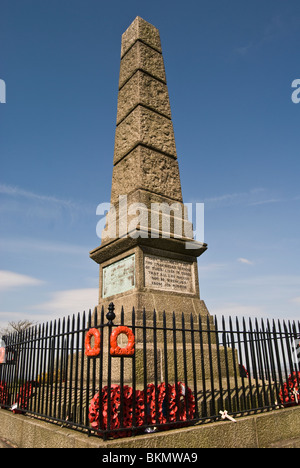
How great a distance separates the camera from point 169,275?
6570 millimetres

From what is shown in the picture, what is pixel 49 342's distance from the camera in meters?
4.83

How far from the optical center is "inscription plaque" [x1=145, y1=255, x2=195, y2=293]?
20.6 feet

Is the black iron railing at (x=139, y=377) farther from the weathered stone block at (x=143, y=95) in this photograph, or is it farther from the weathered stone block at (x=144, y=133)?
the weathered stone block at (x=143, y=95)

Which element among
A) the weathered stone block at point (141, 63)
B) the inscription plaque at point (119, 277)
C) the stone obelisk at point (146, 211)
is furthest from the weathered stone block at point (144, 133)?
the inscription plaque at point (119, 277)

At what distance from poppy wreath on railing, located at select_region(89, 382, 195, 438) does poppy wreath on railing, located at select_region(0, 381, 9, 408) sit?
10.2 ft

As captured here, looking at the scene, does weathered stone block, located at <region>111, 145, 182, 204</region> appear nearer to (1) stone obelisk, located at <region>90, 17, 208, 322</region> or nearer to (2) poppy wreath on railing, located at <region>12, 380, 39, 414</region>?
(1) stone obelisk, located at <region>90, 17, 208, 322</region>

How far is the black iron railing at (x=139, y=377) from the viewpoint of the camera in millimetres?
3527

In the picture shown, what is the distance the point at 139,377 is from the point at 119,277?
7.28 feet

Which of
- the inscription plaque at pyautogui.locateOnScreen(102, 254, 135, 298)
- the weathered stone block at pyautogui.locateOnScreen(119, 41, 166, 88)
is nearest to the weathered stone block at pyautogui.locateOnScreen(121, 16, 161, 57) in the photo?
the weathered stone block at pyautogui.locateOnScreen(119, 41, 166, 88)

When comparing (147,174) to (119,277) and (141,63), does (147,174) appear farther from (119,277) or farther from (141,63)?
(141,63)

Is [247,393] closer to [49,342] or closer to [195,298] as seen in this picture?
[195,298]

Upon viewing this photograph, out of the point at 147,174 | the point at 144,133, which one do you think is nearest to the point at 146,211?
the point at 147,174
